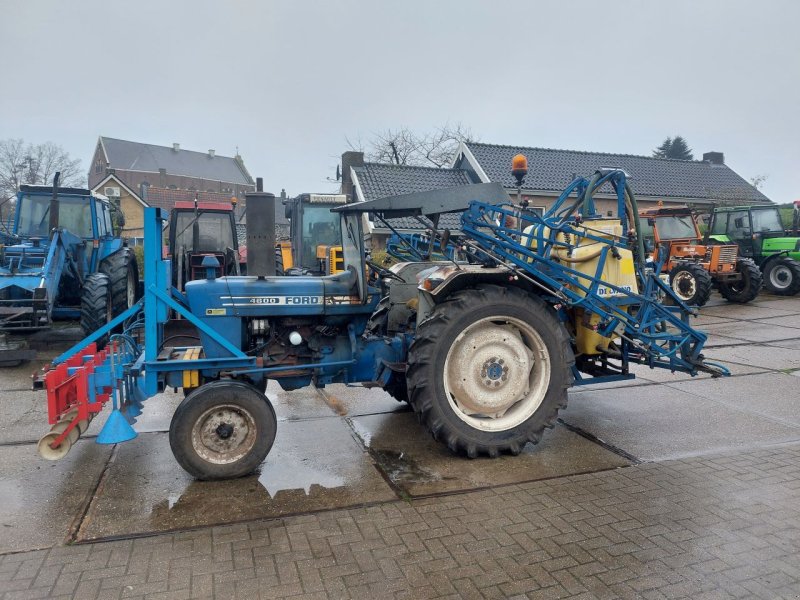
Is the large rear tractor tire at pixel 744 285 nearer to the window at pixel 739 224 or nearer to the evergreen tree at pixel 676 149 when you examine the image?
the window at pixel 739 224

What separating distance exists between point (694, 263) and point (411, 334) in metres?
10.9

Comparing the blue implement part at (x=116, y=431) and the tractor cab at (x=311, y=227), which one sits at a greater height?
the tractor cab at (x=311, y=227)

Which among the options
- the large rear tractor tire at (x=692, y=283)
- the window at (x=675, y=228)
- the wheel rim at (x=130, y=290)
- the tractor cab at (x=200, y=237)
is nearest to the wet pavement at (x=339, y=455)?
the wheel rim at (x=130, y=290)

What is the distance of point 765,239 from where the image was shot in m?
15.8

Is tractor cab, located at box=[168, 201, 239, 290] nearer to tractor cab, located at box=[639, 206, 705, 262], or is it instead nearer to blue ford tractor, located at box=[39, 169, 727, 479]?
blue ford tractor, located at box=[39, 169, 727, 479]

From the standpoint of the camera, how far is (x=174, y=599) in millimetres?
2764

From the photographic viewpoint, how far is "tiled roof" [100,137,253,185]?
60.2m

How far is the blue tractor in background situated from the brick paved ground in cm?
612

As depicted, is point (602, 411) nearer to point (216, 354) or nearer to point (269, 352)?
point (269, 352)

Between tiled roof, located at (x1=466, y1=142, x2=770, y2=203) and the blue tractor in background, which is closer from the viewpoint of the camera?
the blue tractor in background

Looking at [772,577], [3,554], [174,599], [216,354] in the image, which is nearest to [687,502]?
[772,577]

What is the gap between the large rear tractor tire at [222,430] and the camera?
4008mm

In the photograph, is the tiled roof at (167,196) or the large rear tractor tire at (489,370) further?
the tiled roof at (167,196)

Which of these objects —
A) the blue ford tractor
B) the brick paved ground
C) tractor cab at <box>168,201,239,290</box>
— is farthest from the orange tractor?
the brick paved ground
